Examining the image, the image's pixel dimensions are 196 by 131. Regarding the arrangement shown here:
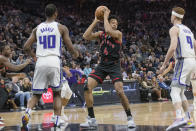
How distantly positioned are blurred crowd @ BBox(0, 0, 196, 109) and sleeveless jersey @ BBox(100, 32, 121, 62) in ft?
17.9

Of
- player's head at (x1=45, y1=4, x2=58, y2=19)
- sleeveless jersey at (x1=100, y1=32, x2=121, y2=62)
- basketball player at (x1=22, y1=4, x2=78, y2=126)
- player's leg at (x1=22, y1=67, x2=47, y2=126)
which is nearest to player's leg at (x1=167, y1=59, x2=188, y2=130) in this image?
sleeveless jersey at (x1=100, y1=32, x2=121, y2=62)

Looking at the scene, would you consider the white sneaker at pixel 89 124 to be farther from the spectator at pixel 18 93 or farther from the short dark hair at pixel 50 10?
the spectator at pixel 18 93

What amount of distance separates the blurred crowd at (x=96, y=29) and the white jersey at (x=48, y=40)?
5.55 meters

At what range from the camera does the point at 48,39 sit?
5953mm

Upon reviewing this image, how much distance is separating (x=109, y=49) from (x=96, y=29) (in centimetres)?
1600

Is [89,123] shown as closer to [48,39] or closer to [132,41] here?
[48,39]

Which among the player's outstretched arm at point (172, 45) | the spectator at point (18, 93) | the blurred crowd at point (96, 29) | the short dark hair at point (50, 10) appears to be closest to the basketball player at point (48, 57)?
the short dark hair at point (50, 10)

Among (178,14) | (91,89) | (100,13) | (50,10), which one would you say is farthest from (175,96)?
(50,10)

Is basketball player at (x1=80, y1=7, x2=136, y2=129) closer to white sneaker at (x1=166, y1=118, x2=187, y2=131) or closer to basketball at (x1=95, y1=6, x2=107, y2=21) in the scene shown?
basketball at (x1=95, y1=6, x2=107, y2=21)

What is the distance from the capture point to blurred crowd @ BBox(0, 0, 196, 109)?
50.2 ft

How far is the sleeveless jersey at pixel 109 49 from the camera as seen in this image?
657cm

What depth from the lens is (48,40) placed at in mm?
5949

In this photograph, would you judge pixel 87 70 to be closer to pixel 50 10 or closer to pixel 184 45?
pixel 50 10

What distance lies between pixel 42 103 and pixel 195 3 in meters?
22.1
